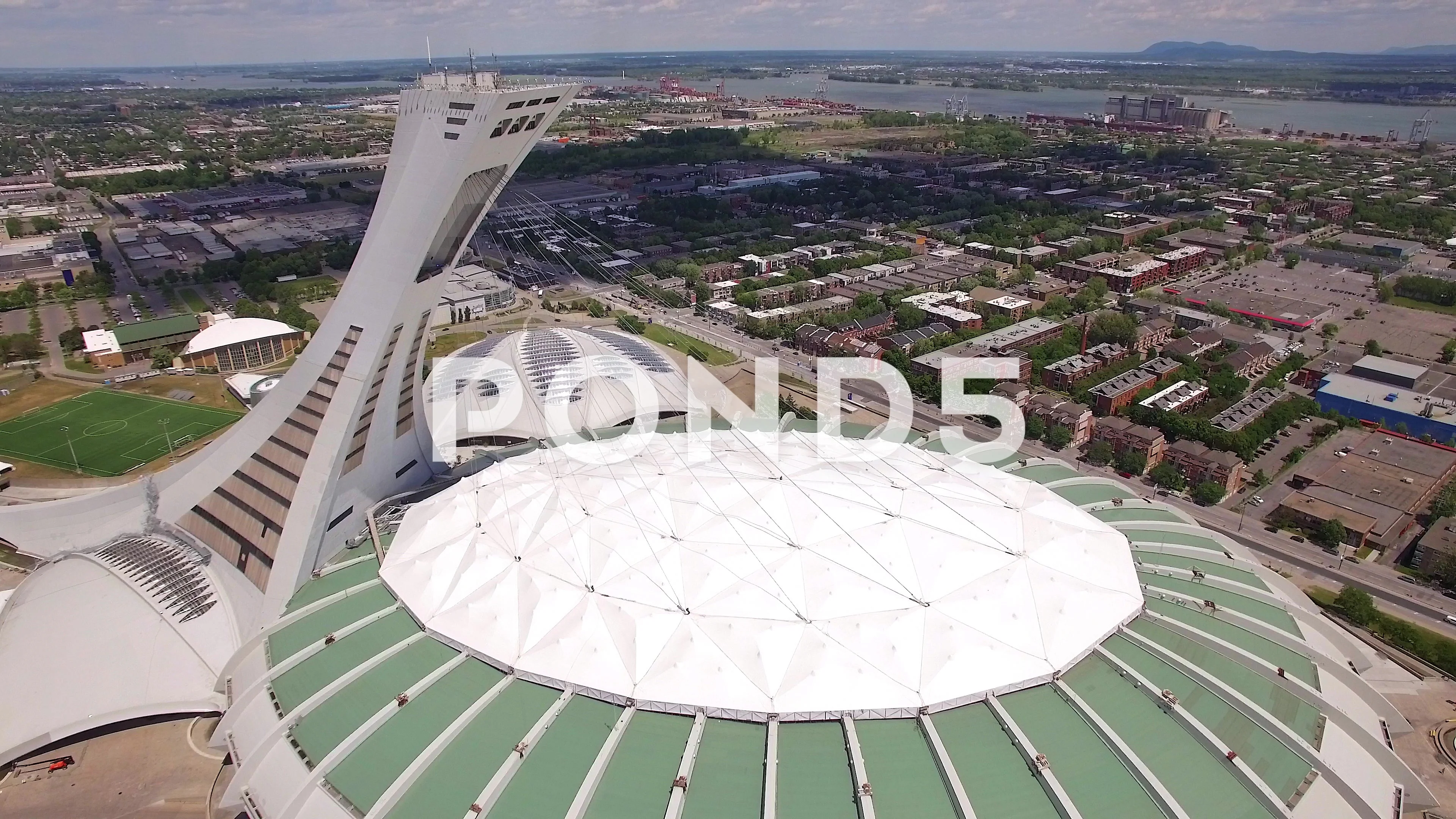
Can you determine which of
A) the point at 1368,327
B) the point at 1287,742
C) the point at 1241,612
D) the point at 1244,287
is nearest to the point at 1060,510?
the point at 1241,612

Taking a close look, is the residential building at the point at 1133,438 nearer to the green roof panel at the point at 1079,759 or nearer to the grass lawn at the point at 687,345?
the grass lawn at the point at 687,345

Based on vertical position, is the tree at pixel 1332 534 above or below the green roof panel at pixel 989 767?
below

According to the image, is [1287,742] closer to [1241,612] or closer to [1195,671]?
[1195,671]

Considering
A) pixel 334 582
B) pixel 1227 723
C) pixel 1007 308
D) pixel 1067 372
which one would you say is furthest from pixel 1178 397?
pixel 334 582

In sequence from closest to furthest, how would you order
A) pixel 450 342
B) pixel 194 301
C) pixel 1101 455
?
pixel 1101 455
pixel 450 342
pixel 194 301

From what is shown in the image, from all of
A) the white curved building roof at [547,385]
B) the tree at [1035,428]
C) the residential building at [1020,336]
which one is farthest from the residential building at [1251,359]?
the white curved building roof at [547,385]

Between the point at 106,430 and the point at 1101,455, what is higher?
the point at 106,430

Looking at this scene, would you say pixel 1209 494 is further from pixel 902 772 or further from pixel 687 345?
pixel 687 345

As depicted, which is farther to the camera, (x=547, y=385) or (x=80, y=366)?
(x=80, y=366)
